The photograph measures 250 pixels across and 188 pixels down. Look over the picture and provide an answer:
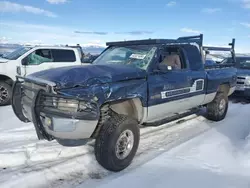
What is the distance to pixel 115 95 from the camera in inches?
145

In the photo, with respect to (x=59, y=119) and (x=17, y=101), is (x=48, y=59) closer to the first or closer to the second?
(x=17, y=101)

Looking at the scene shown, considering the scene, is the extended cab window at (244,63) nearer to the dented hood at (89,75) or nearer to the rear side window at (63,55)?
the rear side window at (63,55)

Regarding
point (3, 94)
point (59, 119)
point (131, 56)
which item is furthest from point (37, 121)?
point (3, 94)

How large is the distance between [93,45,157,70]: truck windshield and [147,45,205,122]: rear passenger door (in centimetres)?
28

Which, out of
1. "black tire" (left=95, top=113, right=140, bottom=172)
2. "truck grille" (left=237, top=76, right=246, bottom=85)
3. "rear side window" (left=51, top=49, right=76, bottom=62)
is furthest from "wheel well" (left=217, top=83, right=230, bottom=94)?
"rear side window" (left=51, top=49, right=76, bottom=62)

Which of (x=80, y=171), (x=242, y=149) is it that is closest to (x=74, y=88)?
(x=80, y=171)

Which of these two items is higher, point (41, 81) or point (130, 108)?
point (41, 81)

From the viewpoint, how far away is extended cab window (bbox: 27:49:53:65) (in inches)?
352

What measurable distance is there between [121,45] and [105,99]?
2.04 m

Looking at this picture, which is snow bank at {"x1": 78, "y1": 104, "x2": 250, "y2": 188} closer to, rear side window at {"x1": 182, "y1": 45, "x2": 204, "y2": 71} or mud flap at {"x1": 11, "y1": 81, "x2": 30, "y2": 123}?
rear side window at {"x1": 182, "y1": 45, "x2": 204, "y2": 71}

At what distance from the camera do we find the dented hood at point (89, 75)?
3.47 m

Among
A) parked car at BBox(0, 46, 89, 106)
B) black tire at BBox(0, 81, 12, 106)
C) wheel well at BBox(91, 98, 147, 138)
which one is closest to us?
wheel well at BBox(91, 98, 147, 138)

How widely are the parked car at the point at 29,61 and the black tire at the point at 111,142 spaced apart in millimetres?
5514

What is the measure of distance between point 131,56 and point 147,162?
1.87 metres
